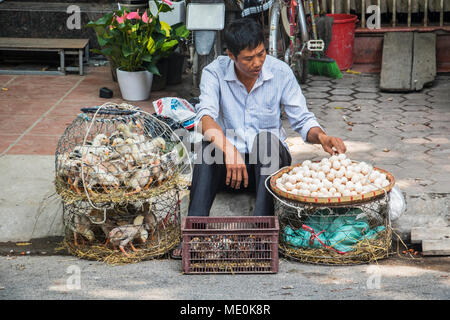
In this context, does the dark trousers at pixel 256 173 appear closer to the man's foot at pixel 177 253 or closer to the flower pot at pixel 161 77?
the man's foot at pixel 177 253

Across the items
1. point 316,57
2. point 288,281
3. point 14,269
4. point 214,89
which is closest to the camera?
point 288,281

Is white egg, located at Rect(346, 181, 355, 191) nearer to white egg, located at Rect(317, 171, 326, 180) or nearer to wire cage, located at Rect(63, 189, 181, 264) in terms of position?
white egg, located at Rect(317, 171, 326, 180)

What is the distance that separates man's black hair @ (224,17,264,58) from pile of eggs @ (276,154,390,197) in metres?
0.79

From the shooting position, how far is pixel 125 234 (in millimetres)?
3689

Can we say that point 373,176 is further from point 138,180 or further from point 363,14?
point 363,14

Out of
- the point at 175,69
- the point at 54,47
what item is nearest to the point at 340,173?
the point at 175,69

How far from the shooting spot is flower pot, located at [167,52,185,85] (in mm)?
6730

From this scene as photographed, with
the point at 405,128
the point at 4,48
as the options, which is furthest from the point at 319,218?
the point at 4,48

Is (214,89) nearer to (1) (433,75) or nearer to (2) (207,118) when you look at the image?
(2) (207,118)

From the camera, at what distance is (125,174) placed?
3.56 m

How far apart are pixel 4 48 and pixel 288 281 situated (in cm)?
505

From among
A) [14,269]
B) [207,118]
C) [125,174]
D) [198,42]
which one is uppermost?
[198,42]

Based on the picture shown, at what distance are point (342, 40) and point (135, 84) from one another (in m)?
2.65

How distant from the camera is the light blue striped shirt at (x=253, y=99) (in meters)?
4.03
